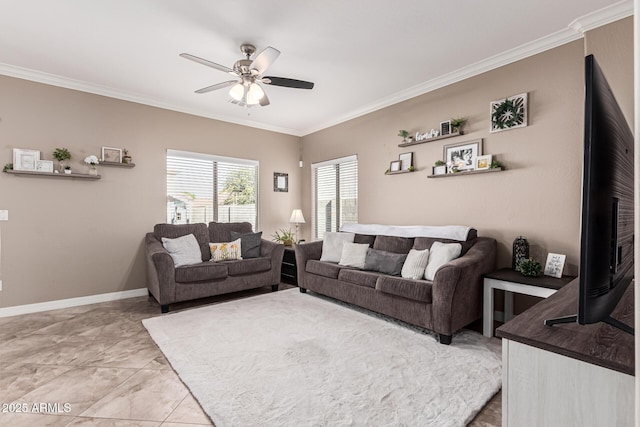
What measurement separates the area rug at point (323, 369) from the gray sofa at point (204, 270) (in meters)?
0.37

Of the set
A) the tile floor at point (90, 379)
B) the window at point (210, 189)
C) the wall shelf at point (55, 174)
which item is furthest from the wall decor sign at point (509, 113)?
the wall shelf at point (55, 174)

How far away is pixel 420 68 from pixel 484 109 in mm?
846

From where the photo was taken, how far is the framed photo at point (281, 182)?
5953mm

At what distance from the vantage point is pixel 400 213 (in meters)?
4.44

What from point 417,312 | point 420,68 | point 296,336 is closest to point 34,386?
point 296,336

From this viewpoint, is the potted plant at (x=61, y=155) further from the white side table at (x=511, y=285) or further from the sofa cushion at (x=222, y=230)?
the white side table at (x=511, y=285)

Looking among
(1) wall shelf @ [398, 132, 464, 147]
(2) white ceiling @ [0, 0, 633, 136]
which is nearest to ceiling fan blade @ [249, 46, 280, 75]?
(2) white ceiling @ [0, 0, 633, 136]

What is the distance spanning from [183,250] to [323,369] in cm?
259

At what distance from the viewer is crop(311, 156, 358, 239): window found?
17.4 feet

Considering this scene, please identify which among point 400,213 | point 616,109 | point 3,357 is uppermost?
point 616,109

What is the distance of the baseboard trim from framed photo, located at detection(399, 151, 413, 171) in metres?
3.99

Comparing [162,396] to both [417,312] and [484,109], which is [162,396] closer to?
[417,312]

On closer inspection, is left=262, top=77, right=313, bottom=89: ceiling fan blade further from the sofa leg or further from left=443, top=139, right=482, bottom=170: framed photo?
the sofa leg

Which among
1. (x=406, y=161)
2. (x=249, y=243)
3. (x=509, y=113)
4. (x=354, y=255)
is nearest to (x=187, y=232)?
(x=249, y=243)
